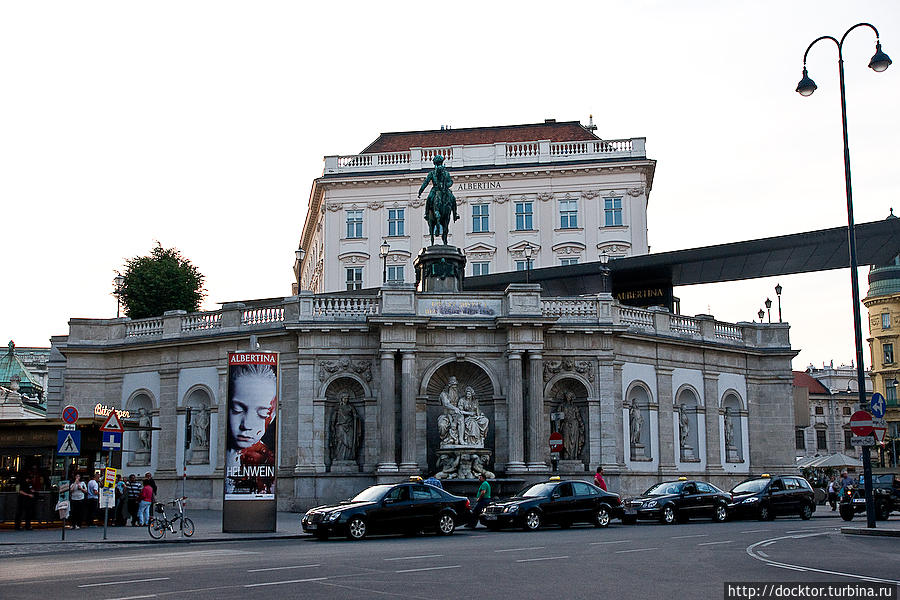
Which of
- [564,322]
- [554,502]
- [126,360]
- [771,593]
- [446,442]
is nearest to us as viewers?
[771,593]

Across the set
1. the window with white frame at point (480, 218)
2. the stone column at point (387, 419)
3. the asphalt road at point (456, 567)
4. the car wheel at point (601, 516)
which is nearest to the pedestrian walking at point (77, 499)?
the asphalt road at point (456, 567)

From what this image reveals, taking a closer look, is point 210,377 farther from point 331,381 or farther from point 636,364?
point 636,364

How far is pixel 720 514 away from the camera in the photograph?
33031 millimetres

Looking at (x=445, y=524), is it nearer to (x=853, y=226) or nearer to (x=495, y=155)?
(x=853, y=226)

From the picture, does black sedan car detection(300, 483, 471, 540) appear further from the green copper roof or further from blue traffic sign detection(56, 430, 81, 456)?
the green copper roof

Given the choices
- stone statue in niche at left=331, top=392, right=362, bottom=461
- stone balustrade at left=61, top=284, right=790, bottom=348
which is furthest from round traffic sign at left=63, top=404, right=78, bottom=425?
stone statue in niche at left=331, top=392, right=362, bottom=461

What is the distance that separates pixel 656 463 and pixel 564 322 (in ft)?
23.6

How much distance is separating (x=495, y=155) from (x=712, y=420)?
1536 inches

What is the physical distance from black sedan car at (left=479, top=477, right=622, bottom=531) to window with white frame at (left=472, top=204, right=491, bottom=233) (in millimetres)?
49314

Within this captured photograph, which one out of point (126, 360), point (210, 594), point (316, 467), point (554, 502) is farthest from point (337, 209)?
point (210, 594)

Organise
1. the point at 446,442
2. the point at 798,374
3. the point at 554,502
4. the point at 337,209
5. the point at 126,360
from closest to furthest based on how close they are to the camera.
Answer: the point at 554,502, the point at 446,442, the point at 126,360, the point at 337,209, the point at 798,374

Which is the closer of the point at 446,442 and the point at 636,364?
the point at 446,442

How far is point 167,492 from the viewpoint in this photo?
40.6m

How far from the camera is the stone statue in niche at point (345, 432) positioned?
39.0 metres
